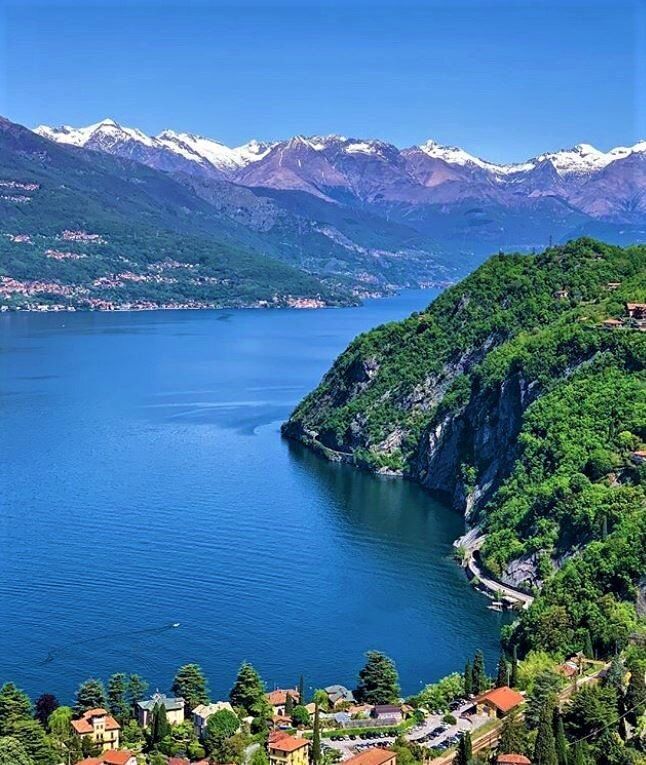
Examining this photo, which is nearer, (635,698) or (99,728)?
(635,698)

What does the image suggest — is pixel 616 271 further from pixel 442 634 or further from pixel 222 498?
pixel 442 634

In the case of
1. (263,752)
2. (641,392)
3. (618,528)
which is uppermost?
(641,392)

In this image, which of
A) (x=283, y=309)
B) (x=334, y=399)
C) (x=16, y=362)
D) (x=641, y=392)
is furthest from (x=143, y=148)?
(x=641, y=392)

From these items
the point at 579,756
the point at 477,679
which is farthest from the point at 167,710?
the point at 579,756

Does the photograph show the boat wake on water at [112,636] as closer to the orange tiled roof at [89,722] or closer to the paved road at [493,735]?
the orange tiled roof at [89,722]

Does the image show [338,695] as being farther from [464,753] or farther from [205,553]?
[205,553]

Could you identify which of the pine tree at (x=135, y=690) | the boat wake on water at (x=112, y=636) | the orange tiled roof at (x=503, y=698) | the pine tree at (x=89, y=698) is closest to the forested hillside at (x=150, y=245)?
the boat wake on water at (x=112, y=636)
